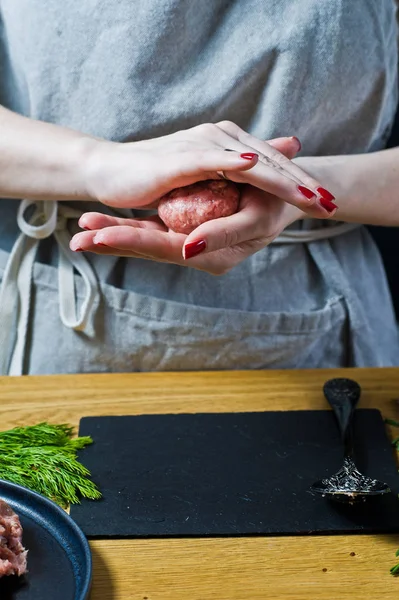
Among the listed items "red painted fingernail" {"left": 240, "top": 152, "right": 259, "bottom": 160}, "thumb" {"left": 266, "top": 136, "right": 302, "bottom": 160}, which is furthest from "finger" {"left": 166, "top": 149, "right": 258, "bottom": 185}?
"thumb" {"left": 266, "top": 136, "right": 302, "bottom": 160}

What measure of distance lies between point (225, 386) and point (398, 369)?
26cm

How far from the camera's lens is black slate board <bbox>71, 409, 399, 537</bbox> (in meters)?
0.90

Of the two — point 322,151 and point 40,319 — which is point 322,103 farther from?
point 40,319

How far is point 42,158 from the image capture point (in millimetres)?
1155

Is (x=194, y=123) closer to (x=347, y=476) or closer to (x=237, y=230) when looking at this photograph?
(x=237, y=230)

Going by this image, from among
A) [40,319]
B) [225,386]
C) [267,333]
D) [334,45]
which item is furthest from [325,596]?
[334,45]

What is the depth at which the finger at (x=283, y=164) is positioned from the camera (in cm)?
102

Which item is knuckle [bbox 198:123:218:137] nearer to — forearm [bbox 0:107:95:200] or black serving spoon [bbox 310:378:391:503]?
forearm [bbox 0:107:95:200]

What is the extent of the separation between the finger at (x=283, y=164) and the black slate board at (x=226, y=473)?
30cm

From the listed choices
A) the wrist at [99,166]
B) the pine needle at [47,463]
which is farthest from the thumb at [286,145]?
the pine needle at [47,463]

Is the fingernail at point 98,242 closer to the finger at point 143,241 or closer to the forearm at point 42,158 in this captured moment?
the finger at point 143,241

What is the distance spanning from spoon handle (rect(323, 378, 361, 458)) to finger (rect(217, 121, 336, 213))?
265mm

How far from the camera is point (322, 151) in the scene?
1.33 metres

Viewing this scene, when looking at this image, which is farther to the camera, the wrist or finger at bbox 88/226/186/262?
the wrist
